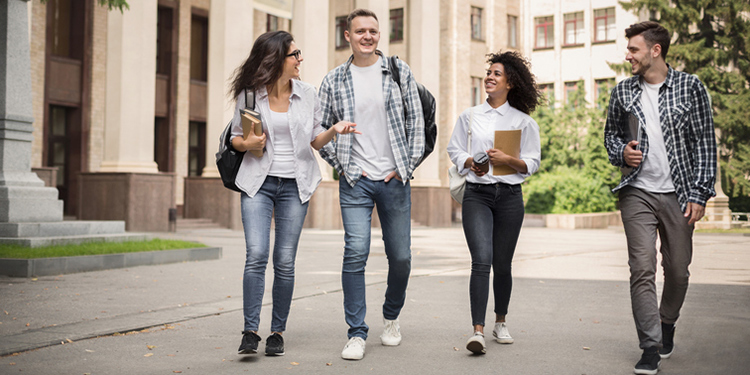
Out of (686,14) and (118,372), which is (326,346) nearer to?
(118,372)

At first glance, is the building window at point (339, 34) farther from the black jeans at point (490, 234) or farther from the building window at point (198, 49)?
the black jeans at point (490, 234)

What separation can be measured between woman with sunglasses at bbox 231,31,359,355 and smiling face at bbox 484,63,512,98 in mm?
1272

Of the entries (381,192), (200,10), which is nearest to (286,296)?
(381,192)

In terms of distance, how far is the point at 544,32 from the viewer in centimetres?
5066

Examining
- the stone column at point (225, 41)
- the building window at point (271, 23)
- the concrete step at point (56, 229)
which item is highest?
the building window at point (271, 23)

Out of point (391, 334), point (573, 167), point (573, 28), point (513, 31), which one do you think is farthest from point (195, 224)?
point (573, 28)

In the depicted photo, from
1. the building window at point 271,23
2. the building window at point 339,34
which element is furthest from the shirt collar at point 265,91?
the building window at point 339,34

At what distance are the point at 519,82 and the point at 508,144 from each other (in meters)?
0.49

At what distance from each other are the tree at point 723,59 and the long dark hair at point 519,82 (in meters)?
27.9

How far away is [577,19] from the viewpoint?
4956 cm

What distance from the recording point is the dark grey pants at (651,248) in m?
4.95

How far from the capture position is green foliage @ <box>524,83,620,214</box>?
118 feet

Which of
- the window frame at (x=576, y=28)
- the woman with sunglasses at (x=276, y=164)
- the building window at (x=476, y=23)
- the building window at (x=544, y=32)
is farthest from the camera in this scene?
the building window at (x=544, y=32)

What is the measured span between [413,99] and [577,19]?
4673 centimetres
